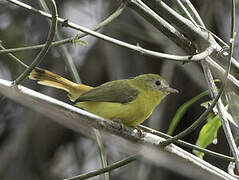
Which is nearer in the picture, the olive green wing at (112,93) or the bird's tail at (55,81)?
the bird's tail at (55,81)

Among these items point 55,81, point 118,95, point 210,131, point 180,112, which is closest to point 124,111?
point 118,95

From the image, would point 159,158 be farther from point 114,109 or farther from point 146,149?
point 114,109

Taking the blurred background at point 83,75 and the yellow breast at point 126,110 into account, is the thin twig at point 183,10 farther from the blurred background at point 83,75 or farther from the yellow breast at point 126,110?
the blurred background at point 83,75

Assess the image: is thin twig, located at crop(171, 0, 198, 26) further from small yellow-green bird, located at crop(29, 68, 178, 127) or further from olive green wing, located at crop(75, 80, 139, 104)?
olive green wing, located at crop(75, 80, 139, 104)

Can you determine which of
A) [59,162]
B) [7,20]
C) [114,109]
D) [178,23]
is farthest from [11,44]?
[178,23]

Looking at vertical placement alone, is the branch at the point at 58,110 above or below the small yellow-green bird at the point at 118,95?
below

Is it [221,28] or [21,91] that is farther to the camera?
[221,28]

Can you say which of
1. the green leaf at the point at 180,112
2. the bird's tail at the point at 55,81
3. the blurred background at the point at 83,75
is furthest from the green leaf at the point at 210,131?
the blurred background at the point at 83,75

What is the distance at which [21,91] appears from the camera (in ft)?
5.71

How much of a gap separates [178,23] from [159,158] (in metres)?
0.62

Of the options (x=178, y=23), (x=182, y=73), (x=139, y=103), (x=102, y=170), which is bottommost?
(x=102, y=170)

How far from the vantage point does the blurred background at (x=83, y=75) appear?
14.7 ft

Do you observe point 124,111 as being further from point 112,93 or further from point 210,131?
point 210,131

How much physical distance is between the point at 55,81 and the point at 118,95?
1.69 ft
